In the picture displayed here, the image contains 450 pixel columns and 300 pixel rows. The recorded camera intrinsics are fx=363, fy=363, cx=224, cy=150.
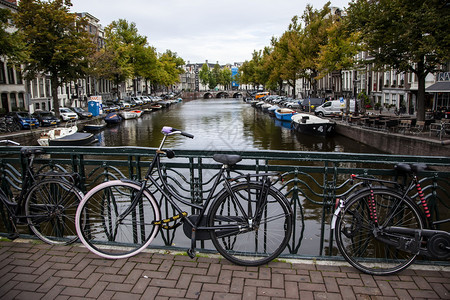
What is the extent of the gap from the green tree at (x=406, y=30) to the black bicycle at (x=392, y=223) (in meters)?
17.4

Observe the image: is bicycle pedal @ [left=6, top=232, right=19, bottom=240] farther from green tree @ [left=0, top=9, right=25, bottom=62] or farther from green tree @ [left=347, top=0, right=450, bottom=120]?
green tree @ [left=0, top=9, right=25, bottom=62]

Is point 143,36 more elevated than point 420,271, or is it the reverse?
point 143,36

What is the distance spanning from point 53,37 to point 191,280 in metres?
33.7

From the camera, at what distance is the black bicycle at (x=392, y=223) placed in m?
3.70

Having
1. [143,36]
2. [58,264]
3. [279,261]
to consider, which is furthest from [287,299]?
[143,36]

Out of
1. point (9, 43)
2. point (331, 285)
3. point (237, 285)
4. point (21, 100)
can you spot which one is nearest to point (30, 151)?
point (237, 285)

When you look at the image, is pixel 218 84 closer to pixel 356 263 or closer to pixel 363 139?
pixel 363 139

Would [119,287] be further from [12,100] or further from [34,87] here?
[34,87]

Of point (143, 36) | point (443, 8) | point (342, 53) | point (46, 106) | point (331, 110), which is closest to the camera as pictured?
point (443, 8)

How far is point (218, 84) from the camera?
174500 mm

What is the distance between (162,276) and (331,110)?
3867 centimetres

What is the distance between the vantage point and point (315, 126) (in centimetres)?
3123

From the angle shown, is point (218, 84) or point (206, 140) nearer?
point (206, 140)

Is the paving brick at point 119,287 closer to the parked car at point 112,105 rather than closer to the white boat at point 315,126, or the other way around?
the white boat at point 315,126
